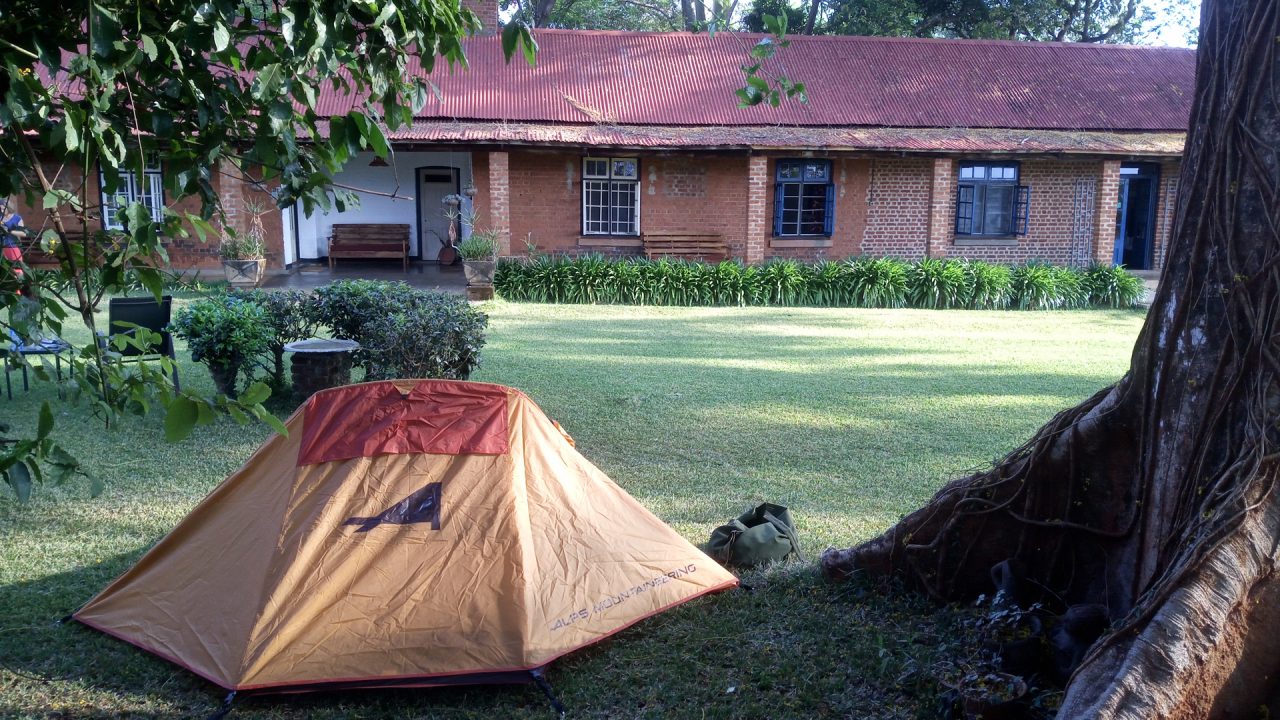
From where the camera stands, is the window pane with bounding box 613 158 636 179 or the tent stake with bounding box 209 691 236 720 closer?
the tent stake with bounding box 209 691 236 720

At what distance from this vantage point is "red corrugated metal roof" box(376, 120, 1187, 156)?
707 inches

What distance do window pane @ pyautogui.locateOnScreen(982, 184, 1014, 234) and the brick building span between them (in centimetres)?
4

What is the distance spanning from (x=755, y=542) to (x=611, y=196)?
1507 centimetres

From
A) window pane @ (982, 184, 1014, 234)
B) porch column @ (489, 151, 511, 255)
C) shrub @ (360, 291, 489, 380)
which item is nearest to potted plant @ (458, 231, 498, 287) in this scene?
porch column @ (489, 151, 511, 255)

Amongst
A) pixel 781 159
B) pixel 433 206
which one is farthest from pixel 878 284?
pixel 433 206

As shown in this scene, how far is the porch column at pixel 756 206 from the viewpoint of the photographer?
19.0 meters

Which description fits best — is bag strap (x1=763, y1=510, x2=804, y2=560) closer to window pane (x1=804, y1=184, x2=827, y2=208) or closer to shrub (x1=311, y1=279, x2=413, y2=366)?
shrub (x1=311, y1=279, x2=413, y2=366)

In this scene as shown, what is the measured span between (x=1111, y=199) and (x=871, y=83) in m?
5.45

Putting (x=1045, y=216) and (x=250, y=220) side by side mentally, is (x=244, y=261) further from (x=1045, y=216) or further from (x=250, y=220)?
(x=1045, y=216)

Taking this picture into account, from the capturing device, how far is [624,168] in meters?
19.6

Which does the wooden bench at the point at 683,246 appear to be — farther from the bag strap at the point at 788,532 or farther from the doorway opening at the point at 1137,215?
→ the bag strap at the point at 788,532

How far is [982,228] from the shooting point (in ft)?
67.2

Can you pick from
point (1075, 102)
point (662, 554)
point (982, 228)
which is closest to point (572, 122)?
point (982, 228)

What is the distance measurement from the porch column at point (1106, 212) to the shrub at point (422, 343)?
1567 cm
